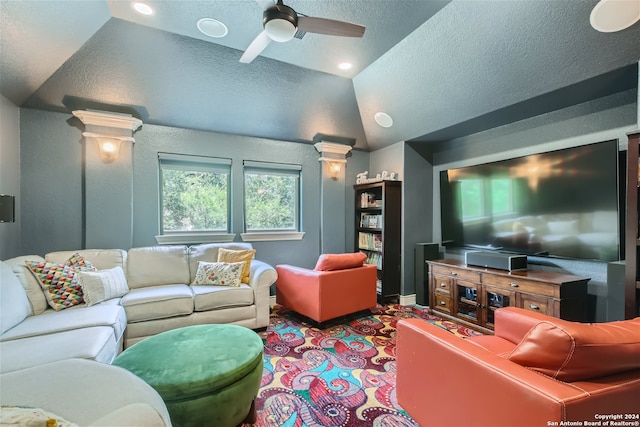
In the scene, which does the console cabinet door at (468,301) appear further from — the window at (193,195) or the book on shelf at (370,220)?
the window at (193,195)

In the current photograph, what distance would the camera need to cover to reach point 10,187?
2.83 meters

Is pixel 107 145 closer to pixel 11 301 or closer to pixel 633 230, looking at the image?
pixel 11 301

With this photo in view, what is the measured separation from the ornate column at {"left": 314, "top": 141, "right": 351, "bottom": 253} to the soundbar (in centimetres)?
204

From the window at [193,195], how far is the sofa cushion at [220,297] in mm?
1120

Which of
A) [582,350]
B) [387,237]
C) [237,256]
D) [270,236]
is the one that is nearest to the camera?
[582,350]

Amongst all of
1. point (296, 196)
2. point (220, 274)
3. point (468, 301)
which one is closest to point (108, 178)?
point (220, 274)

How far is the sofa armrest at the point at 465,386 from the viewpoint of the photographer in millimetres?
920

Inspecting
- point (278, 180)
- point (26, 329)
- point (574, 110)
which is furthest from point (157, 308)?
point (574, 110)

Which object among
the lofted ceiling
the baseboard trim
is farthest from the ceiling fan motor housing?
the baseboard trim

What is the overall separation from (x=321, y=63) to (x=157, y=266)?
9.91ft

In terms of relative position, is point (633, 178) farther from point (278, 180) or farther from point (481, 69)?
point (278, 180)

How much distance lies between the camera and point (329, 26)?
6.40ft

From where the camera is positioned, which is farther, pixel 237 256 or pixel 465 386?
pixel 237 256

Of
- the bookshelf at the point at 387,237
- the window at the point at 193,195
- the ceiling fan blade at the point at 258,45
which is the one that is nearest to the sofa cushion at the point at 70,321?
the window at the point at 193,195
